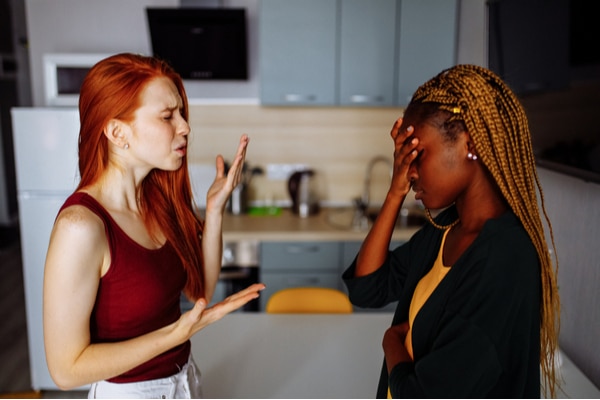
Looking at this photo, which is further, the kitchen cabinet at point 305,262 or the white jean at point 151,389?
the kitchen cabinet at point 305,262

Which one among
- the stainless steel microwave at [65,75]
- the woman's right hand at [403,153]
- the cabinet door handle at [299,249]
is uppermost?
the stainless steel microwave at [65,75]

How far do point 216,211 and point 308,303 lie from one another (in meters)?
0.92

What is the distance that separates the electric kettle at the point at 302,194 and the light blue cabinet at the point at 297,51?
50 cm

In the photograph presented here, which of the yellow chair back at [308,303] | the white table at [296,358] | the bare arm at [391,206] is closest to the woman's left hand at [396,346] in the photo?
the bare arm at [391,206]

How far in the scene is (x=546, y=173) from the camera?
81.2 inches

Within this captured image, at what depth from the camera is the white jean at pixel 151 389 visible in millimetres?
1193

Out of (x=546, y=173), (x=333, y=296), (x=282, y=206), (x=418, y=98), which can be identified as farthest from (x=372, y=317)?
(x=282, y=206)

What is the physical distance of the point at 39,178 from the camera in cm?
297

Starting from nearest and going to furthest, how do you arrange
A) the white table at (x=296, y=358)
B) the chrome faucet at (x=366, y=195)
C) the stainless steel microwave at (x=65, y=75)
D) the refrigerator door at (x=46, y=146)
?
1. the white table at (x=296, y=358)
2. the refrigerator door at (x=46, y=146)
3. the stainless steel microwave at (x=65, y=75)
4. the chrome faucet at (x=366, y=195)

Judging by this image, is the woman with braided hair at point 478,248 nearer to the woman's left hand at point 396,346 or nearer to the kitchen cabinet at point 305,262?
the woman's left hand at point 396,346

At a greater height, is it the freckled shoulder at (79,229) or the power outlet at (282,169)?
the freckled shoulder at (79,229)

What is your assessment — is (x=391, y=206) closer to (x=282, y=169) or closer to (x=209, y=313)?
(x=209, y=313)

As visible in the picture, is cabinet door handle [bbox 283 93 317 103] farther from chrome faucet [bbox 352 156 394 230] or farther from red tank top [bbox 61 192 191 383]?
red tank top [bbox 61 192 191 383]

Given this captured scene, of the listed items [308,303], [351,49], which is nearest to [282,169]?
[351,49]
